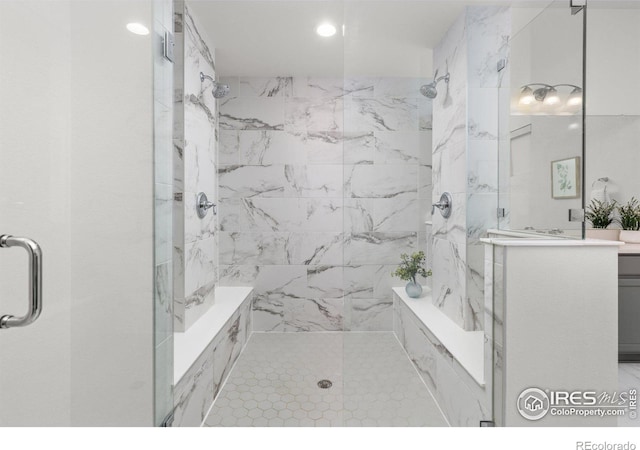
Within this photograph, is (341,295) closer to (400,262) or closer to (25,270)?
(400,262)

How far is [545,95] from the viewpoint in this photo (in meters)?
1.38

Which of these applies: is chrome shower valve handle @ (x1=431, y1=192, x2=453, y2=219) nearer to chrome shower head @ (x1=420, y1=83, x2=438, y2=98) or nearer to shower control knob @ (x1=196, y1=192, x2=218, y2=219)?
chrome shower head @ (x1=420, y1=83, x2=438, y2=98)

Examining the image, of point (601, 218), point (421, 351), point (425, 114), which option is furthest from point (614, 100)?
point (421, 351)

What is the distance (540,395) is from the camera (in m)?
1.27

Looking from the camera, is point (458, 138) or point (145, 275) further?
point (458, 138)

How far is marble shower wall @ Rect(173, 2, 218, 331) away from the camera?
178 centimetres

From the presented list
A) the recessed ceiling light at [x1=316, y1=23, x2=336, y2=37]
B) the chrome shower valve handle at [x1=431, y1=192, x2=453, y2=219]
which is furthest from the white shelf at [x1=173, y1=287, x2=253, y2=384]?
the recessed ceiling light at [x1=316, y1=23, x2=336, y2=37]

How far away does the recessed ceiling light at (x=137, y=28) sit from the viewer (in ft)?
4.00

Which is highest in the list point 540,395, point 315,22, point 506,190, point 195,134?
point 315,22

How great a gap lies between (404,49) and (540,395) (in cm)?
139

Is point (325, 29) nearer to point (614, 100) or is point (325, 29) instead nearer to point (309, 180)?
point (309, 180)

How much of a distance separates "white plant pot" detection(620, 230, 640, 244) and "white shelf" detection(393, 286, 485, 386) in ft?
6.11
